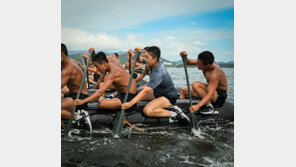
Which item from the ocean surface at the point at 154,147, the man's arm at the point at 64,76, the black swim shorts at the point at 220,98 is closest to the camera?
the ocean surface at the point at 154,147

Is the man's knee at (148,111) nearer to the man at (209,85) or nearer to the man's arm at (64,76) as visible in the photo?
the man at (209,85)

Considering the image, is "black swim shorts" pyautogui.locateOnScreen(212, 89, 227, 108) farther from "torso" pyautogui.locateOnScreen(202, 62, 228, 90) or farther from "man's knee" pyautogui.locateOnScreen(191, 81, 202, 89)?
"man's knee" pyautogui.locateOnScreen(191, 81, 202, 89)

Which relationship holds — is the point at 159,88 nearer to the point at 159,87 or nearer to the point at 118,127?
the point at 159,87

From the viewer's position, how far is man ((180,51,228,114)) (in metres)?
2.93

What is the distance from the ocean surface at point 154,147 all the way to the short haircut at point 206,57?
339 mm

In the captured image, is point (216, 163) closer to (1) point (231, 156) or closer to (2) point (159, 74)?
(1) point (231, 156)

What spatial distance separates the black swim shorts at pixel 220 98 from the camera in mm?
3214

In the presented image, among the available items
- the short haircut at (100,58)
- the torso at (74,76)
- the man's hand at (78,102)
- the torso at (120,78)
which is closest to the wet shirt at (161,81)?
the torso at (120,78)

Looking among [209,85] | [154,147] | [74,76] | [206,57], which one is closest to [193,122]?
[209,85]

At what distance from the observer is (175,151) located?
240 cm

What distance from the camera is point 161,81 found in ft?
9.21

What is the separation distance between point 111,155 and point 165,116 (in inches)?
37.9

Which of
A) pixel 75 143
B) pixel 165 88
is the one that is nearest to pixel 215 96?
pixel 165 88

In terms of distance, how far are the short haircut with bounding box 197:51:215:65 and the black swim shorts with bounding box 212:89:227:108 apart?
51 cm
